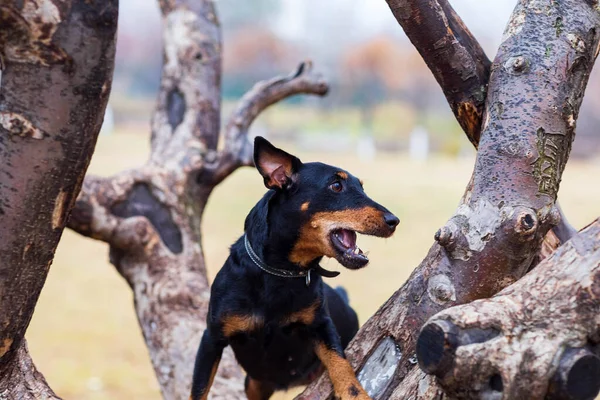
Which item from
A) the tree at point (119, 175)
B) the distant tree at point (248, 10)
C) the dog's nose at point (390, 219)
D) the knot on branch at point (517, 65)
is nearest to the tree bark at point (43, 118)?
the tree at point (119, 175)

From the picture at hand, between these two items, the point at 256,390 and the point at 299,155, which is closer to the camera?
the point at 256,390

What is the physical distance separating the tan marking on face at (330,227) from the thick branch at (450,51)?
557 mm

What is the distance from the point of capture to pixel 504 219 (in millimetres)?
2631

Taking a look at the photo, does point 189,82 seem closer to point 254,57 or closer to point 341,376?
point 341,376

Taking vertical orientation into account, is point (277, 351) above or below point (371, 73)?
below

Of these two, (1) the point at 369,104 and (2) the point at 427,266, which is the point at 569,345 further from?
(1) the point at 369,104

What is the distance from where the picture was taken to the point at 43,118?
7.20 feet

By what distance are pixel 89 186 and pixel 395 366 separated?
247cm

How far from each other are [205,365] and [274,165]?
851 mm

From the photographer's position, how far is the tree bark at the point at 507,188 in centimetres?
266

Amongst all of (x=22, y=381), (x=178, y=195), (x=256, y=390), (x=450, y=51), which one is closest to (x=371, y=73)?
(x=178, y=195)

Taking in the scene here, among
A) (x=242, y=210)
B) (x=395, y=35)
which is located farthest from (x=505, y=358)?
(x=395, y=35)

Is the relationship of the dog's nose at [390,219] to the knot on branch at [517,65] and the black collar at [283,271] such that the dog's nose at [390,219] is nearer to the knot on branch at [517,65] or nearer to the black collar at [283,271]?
the black collar at [283,271]

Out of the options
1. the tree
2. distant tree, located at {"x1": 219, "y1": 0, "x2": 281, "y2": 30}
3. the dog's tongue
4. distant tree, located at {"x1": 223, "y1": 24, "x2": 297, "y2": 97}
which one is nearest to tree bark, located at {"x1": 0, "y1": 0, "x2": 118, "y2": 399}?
the tree
